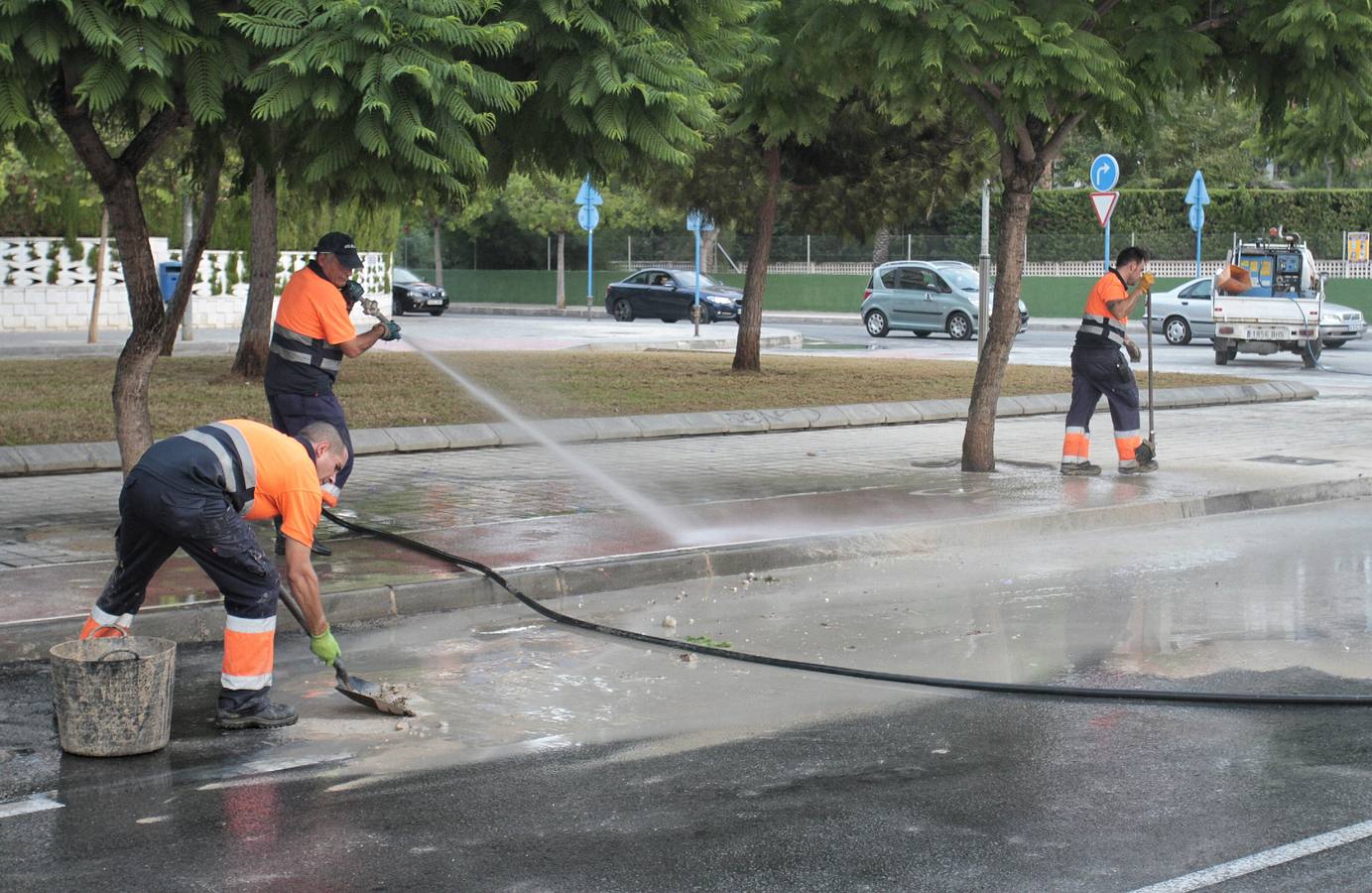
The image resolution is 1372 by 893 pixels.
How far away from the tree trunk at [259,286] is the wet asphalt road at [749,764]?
11.4 metres

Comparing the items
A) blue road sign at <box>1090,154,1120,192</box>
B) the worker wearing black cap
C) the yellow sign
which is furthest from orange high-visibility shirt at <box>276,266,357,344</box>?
the yellow sign

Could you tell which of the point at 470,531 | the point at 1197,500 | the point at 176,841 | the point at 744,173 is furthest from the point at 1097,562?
the point at 744,173

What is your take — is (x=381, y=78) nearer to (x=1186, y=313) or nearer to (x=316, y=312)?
(x=316, y=312)

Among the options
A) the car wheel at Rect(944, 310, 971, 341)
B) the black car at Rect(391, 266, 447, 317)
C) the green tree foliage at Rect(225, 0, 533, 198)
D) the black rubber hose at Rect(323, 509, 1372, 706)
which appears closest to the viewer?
the black rubber hose at Rect(323, 509, 1372, 706)

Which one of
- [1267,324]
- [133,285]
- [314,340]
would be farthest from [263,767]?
[1267,324]

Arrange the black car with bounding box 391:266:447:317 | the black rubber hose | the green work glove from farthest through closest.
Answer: the black car with bounding box 391:266:447:317 → the black rubber hose → the green work glove

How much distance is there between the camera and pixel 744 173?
21719mm

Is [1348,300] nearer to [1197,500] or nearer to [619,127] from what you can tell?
[1197,500]

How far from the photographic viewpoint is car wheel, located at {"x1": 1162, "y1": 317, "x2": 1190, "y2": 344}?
107 ft

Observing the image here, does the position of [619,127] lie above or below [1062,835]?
above

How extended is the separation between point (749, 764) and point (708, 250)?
45865 mm

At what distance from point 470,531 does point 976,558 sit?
3.07 m

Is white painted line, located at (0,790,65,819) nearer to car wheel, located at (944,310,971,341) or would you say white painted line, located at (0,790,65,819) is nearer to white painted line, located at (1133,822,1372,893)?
white painted line, located at (1133,822,1372,893)

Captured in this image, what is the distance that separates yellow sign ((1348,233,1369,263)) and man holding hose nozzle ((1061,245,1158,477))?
30.1 metres
